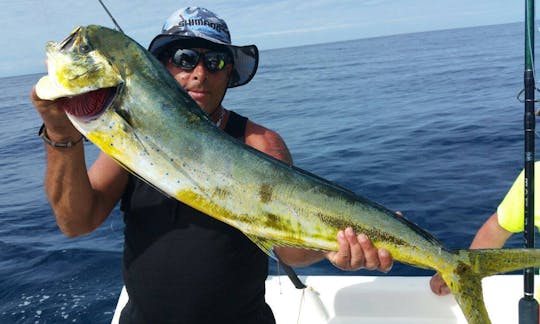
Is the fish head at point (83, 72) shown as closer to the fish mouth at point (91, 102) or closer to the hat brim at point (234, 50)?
the fish mouth at point (91, 102)

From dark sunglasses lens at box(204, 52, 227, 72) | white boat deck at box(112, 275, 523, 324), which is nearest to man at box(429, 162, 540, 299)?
white boat deck at box(112, 275, 523, 324)

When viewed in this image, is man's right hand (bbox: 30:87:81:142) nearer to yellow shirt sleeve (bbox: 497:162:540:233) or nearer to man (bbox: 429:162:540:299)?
man (bbox: 429:162:540:299)

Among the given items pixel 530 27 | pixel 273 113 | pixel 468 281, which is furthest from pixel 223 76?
pixel 273 113

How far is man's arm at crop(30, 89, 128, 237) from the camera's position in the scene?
6.89 ft

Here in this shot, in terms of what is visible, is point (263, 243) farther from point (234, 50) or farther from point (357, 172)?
point (357, 172)

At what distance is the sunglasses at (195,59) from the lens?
275cm

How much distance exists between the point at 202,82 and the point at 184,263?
3.54 feet

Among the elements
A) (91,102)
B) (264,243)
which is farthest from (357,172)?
(91,102)

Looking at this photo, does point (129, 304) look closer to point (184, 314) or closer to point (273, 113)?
point (184, 314)

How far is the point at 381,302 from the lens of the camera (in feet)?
15.3

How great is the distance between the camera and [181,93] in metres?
2.18

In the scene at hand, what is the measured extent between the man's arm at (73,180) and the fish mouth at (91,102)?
0.04 meters

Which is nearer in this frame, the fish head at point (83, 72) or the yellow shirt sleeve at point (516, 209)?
the fish head at point (83, 72)

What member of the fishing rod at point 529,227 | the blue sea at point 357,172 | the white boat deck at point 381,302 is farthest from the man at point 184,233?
the blue sea at point 357,172
